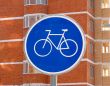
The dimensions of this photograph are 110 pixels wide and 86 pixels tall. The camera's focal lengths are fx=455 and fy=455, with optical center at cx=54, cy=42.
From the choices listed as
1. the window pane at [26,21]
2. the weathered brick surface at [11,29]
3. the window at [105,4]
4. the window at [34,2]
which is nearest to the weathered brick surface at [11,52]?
the weathered brick surface at [11,29]

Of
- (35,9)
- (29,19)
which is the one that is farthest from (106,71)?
(35,9)

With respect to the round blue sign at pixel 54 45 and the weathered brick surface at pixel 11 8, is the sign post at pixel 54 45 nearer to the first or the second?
the round blue sign at pixel 54 45

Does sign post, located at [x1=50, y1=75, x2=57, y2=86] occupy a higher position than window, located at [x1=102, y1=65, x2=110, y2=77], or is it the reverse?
sign post, located at [x1=50, y1=75, x2=57, y2=86]

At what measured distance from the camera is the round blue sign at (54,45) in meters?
3.29

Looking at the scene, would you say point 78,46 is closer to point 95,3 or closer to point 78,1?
point 78,1

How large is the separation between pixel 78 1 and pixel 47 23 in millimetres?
42290

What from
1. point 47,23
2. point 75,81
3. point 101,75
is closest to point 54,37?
point 47,23

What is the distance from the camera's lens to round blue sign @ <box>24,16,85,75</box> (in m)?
3.29

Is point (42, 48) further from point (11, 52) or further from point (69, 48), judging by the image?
point (11, 52)

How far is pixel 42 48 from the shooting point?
336cm

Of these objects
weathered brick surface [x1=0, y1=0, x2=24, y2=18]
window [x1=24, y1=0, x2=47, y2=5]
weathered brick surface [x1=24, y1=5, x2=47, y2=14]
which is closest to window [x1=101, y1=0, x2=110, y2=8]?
window [x1=24, y1=0, x2=47, y2=5]

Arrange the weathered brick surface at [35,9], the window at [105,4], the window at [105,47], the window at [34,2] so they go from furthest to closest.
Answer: the window at [105,4] → the window at [105,47] → the window at [34,2] → the weathered brick surface at [35,9]

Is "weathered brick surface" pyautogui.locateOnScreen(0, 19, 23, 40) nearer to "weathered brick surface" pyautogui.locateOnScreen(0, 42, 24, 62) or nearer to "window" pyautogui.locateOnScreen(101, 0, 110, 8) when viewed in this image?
"weathered brick surface" pyautogui.locateOnScreen(0, 42, 24, 62)

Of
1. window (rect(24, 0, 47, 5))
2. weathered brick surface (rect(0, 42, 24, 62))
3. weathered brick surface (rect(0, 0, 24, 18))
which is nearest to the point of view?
window (rect(24, 0, 47, 5))
